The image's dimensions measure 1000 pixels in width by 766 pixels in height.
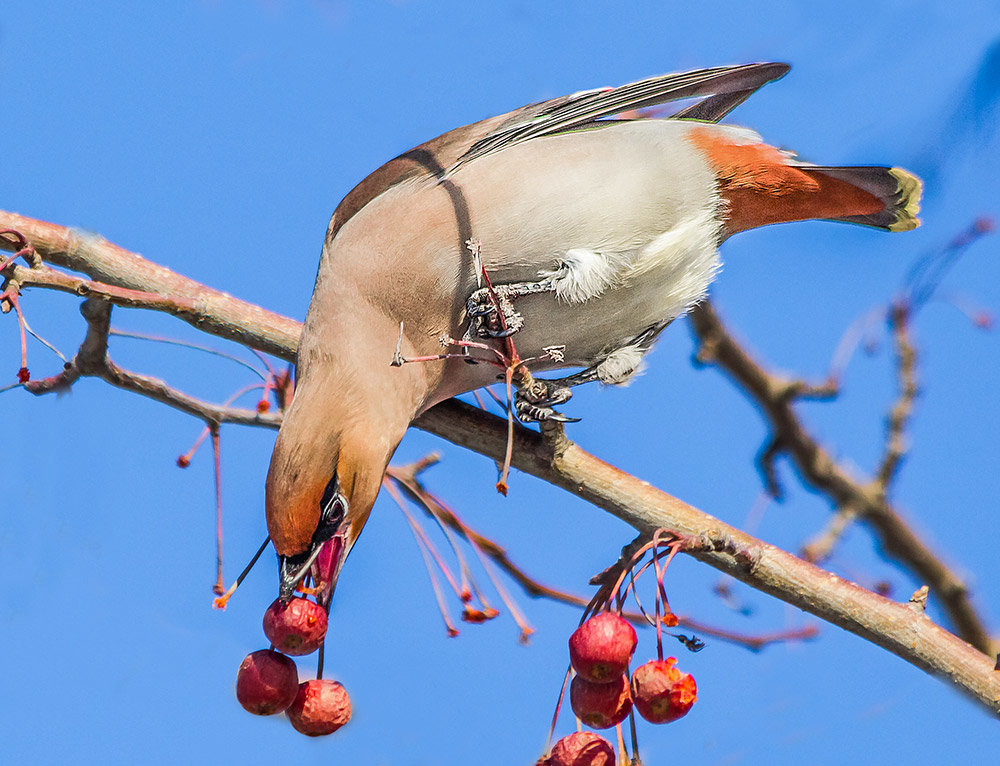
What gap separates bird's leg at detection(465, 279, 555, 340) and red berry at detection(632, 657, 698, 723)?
123cm

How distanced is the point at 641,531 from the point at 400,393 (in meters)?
0.89

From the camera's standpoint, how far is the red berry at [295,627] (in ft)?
9.12

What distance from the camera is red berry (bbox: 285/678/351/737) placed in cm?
283

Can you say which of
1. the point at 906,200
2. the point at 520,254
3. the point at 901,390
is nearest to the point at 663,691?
the point at 520,254

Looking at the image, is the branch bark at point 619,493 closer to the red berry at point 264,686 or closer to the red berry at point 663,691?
the red berry at point 663,691

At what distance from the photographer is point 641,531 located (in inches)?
125

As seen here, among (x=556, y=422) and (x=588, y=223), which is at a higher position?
(x=588, y=223)

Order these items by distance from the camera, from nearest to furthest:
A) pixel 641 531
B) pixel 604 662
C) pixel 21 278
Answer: pixel 604 662
pixel 21 278
pixel 641 531

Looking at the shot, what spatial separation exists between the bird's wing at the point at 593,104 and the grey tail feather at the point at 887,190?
46 cm

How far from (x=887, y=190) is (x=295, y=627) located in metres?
2.67

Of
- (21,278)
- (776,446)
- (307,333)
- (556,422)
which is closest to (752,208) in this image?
(776,446)

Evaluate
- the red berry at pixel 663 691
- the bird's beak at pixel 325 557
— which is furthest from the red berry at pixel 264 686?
the red berry at pixel 663 691

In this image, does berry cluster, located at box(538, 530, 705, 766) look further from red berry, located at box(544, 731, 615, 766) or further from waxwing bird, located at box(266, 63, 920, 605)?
waxwing bird, located at box(266, 63, 920, 605)

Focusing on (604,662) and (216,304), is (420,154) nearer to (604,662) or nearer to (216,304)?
(216,304)
